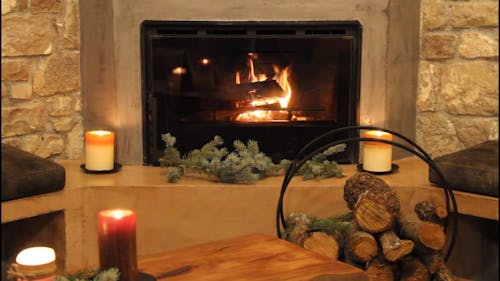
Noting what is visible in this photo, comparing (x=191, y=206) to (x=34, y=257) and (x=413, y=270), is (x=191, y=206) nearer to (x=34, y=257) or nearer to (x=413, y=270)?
(x=413, y=270)

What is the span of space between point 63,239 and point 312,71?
112 centimetres

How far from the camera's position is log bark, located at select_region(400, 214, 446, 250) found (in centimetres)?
193

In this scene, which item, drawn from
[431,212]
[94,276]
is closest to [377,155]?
[431,212]

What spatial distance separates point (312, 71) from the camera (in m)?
2.71

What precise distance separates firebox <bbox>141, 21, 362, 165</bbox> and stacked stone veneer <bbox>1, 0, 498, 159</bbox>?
26cm

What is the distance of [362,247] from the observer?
6.34ft

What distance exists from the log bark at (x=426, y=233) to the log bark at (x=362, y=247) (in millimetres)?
111

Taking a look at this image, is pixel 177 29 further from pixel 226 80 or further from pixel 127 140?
pixel 127 140

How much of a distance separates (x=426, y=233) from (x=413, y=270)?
0.12m

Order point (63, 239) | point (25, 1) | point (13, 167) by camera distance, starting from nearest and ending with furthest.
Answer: point (13, 167)
point (63, 239)
point (25, 1)

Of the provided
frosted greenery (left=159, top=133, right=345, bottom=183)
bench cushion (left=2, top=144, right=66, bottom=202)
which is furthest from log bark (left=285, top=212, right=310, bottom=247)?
bench cushion (left=2, top=144, right=66, bottom=202)

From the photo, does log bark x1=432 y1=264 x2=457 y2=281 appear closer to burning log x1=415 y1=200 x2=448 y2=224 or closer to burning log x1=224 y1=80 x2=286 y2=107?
burning log x1=415 y1=200 x2=448 y2=224

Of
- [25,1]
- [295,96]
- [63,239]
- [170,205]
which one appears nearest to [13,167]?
[63,239]

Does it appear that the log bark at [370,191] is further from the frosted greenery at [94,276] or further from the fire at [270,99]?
the frosted greenery at [94,276]
